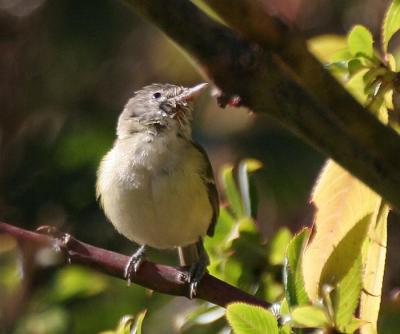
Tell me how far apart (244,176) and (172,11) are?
1.66m

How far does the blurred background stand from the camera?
12.2 ft

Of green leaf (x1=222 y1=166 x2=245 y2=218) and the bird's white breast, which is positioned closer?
green leaf (x1=222 y1=166 x2=245 y2=218)

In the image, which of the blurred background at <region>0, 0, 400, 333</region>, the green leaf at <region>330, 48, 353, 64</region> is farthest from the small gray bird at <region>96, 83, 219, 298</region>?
the green leaf at <region>330, 48, 353, 64</region>

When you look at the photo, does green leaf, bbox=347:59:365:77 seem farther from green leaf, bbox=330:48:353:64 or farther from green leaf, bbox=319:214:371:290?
green leaf, bbox=319:214:371:290

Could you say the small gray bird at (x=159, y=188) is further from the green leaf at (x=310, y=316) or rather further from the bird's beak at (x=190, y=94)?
the green leaf at (x=310, y=316)

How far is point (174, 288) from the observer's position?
193cm

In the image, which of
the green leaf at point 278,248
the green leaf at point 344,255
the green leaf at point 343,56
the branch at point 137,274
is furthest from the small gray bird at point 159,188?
the green leaf at point 344,255

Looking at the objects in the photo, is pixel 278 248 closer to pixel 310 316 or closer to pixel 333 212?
pixel 333 212

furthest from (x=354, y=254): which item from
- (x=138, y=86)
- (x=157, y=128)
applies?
(x=138, y=86)

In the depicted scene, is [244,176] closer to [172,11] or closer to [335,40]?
[335,40]

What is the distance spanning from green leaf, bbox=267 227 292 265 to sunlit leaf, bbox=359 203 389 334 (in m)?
0.68

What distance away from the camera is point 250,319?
1558mm

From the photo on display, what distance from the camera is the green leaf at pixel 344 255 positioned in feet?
5.21

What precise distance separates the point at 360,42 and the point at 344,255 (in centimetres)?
48
